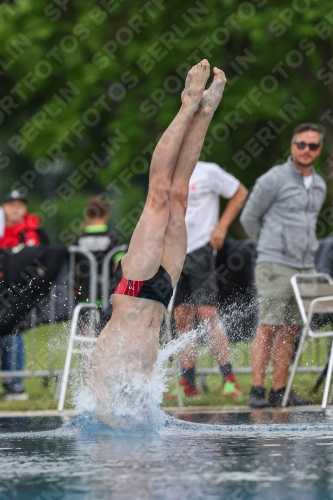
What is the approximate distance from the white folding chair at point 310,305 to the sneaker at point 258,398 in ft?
0.52

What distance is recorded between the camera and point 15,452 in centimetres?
695

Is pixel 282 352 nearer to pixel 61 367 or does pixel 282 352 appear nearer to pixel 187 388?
pixel 187 388

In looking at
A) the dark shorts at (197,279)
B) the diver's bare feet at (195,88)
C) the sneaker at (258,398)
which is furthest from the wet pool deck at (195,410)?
the diver's bare feet at (195,88)

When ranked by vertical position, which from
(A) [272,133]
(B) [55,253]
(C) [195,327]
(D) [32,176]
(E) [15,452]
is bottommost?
(E) [15,452]

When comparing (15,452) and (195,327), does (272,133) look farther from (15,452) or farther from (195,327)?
(15,452)

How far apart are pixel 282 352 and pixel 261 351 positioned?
239mm

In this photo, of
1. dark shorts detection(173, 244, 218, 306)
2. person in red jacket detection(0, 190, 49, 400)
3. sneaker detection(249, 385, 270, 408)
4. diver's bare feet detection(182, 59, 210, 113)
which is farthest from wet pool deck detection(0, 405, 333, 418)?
diver's bare feet detection(182, 59, 210, 113)

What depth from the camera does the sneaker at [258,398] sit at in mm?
10153

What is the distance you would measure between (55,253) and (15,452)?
496 cm

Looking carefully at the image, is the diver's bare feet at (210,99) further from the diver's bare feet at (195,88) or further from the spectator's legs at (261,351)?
the spectator's legs at (261,351)

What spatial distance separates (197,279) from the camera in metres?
11.0

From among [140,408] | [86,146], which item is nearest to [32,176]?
[86,146]

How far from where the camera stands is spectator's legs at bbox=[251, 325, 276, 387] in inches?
404

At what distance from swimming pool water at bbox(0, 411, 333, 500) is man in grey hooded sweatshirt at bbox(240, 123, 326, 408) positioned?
1616 millimetres
